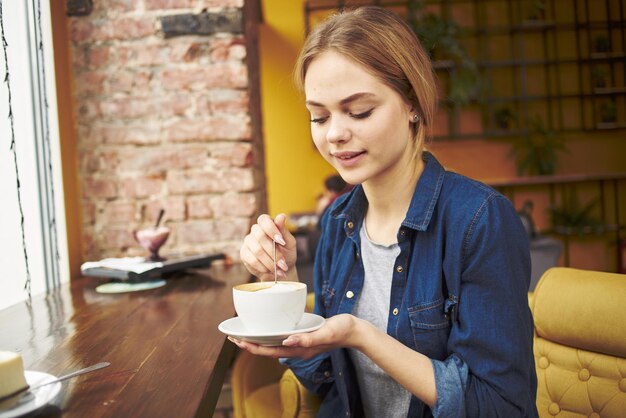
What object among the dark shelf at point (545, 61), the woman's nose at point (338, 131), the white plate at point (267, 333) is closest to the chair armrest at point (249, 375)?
the white plate at point (267, 333)

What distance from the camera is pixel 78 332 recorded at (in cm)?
119

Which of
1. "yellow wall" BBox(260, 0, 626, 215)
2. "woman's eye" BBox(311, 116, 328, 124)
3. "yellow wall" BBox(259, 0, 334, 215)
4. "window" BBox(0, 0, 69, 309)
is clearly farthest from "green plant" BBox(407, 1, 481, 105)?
"woman's eye" BBox(311, 116, 328, 124)

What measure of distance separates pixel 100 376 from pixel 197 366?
139 millimetres

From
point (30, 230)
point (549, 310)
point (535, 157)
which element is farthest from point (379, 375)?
point (535, 157)

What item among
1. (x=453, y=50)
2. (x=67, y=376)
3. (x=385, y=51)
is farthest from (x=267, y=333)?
(x=453, y=50)

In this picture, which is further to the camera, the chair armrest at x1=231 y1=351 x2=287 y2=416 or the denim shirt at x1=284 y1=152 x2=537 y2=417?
the chair armrest at x1=231 y1=351 x2=287 y2=416

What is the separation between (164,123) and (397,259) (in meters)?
1.19

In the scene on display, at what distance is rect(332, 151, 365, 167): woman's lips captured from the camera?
3.75 feet

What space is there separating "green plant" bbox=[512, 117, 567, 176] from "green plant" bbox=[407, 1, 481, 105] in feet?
2.16

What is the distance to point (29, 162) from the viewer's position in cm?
190

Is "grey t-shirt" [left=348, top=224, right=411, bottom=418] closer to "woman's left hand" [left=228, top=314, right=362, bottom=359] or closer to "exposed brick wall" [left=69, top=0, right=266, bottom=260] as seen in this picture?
"woman's left hand" [left=228, top=314, right=362, bottom=359]

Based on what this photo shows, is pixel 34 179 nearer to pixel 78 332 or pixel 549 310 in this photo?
pixel 78 332

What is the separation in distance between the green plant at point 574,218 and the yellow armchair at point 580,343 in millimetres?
4730

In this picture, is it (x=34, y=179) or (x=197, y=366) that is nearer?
(x=197, y=366)
